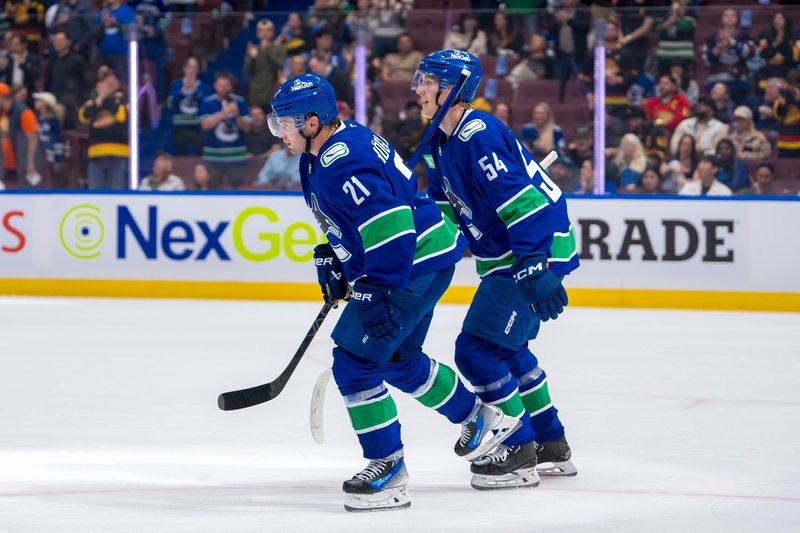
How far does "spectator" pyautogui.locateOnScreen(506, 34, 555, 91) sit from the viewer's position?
31.4 feet

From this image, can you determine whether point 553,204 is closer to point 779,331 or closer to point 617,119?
point 779,331

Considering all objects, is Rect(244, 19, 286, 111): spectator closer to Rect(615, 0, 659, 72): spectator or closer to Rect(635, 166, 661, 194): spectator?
Rect(615, 0, 659, 72): spectator

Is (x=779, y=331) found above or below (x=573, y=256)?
below

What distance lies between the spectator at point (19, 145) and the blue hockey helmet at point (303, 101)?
6.80m

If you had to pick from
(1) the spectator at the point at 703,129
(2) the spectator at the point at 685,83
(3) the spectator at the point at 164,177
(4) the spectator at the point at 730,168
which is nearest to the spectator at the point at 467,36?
(2) the spectator at the point at 685,83

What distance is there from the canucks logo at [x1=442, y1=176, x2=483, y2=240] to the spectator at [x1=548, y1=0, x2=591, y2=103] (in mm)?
5360

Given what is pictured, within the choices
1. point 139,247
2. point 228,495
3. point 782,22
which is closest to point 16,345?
point 139,247

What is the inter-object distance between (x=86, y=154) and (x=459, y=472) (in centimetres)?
648

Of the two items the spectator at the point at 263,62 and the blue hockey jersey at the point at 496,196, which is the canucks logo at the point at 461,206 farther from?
the spectator at the point at 263,62

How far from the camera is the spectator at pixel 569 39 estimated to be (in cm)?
959

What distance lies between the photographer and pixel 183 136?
1016 centimetres

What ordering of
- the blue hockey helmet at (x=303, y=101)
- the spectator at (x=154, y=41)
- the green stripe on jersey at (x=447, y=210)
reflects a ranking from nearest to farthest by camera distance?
the blue hockey helmet at (x=303, y=101)
the green stripe on jersey at (x=447, y=210)
the spectator at (x=154, y=41)

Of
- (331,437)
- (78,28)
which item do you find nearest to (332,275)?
(331,437)

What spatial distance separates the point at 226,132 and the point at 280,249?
890 millimetres
